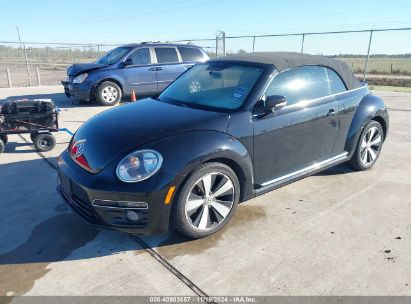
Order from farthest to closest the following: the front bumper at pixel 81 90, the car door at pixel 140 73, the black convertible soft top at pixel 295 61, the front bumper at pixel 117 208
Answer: the car door at pixel 140 73 → the front bumper at pixel 81 90 → the black convertible soft top at pixel 295 61 → the front bumper at pixel 117 208

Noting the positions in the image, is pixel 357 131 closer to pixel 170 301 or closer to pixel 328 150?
pixel 328 150

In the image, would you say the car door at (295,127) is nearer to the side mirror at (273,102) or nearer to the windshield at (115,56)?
the side mirror at (273,102)

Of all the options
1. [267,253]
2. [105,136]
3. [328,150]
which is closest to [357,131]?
[328,150]

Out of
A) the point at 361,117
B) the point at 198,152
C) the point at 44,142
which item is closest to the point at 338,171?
the point at 361,117

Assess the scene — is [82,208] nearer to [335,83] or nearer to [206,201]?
[206,201]

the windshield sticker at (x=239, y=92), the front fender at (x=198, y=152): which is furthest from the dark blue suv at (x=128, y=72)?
the front fender at (x=198, y=152)

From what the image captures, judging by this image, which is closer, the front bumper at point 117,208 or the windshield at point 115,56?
the front bumper at point 117,208

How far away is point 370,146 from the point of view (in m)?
5.00

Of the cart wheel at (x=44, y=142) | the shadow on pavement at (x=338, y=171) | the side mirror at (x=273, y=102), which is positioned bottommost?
the shadow on pavement at (x=338, y=171)

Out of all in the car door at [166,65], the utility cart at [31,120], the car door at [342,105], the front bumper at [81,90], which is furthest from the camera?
the car door at [166,65]

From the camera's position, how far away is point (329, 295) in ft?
8.52

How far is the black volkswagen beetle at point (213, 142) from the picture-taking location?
297 centimetres

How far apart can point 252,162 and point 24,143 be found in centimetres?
466

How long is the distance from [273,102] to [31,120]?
13.5ft
